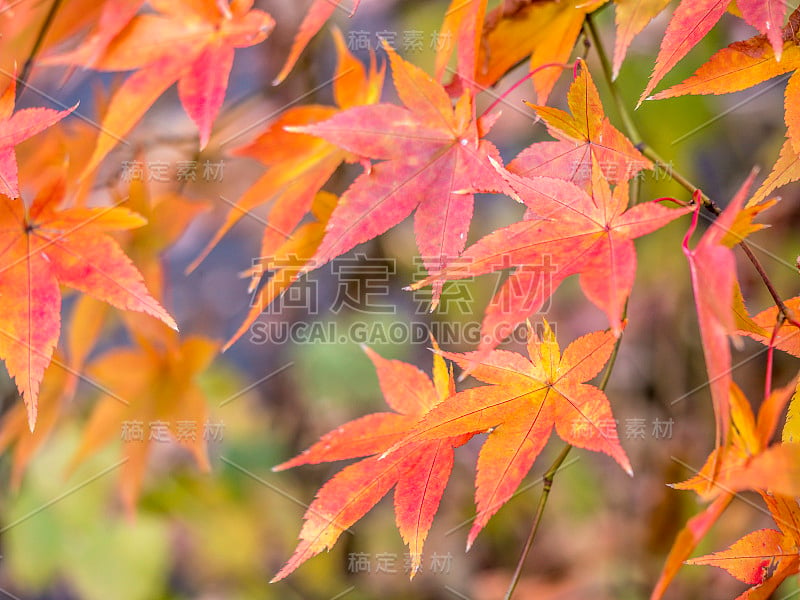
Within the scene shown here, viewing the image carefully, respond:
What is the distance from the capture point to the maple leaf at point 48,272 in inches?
17.7

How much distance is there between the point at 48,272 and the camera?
0.48 m

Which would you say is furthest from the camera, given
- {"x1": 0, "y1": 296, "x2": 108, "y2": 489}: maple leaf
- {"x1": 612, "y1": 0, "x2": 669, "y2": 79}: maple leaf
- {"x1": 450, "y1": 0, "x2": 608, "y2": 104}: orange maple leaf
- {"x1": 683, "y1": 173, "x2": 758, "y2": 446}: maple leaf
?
{"x1": 0, "y1": 296, "x2": 108, "y2": 489}: maple leaf

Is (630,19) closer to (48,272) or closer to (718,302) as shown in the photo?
(718,302)

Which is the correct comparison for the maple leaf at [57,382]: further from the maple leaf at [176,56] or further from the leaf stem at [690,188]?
the leaf stem at [690,188]

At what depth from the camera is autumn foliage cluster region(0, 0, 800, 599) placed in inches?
14.3

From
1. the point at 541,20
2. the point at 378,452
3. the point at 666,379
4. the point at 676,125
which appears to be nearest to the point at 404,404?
the point at 378,452

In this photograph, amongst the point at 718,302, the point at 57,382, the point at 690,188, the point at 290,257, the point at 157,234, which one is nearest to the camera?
the point at 718,302

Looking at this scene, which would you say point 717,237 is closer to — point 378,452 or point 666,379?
point 378,452

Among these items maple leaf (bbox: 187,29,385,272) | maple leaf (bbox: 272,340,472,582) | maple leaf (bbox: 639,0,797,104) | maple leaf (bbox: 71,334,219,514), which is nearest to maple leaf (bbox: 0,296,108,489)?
maple leaf (bbox: 71,334,219,514)

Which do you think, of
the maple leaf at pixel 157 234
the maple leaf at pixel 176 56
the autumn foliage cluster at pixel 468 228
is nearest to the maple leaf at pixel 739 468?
the autumn foliage cluster at pixel 468 228

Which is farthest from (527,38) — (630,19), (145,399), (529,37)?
(145,399)

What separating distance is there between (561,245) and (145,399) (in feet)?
1.89

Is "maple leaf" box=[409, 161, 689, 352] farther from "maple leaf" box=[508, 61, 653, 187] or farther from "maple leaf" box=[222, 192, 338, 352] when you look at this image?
"maple leaf" box=[222, 192, 338, 352]

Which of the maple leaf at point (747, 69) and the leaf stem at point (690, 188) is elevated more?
the maple leaf at point (747, 69)
